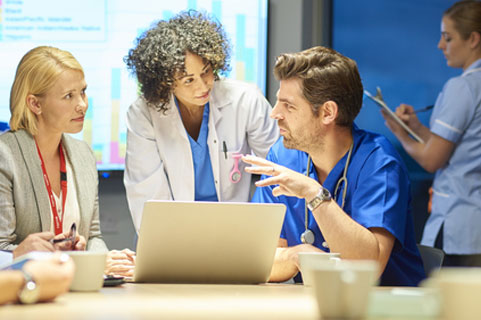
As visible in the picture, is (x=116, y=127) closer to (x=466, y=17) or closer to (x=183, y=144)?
(x=183, y=144)

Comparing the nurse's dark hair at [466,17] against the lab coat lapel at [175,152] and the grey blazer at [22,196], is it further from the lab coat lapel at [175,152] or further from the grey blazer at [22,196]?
the grey blazer at [22,196]

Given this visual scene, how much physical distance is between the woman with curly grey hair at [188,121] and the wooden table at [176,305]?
1384mm

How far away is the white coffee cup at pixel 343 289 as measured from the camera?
3.13ft

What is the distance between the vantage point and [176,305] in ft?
3.81

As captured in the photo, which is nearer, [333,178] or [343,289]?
[343,289]

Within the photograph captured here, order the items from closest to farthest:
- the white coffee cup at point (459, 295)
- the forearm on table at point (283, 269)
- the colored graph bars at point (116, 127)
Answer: the white coffee cup at point (459, 295) < the forearm on table at point (283, 269) < the colored graph bars at point (116, 127)

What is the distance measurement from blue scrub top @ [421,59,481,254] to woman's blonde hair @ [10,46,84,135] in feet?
6.32

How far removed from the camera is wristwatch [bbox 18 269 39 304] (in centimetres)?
109

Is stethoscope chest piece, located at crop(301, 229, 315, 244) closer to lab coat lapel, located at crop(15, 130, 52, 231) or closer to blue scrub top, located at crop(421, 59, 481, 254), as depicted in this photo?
lab coat lapel, located at crop(15, 130, 52, 231)

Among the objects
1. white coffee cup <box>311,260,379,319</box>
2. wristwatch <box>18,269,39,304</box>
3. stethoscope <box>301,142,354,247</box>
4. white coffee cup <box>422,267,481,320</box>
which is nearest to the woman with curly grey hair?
stethoscope <box>301,142,354,247</box>

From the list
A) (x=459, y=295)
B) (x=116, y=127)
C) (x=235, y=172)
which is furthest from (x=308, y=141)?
(x=116, y=127)

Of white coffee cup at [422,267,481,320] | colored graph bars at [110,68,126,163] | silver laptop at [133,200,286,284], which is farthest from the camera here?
colored graph bars at [110,68,126,163]

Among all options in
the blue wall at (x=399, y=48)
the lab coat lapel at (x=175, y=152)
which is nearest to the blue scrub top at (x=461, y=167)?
the blue wall at (x=399, y=48)

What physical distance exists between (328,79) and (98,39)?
1.75 m
